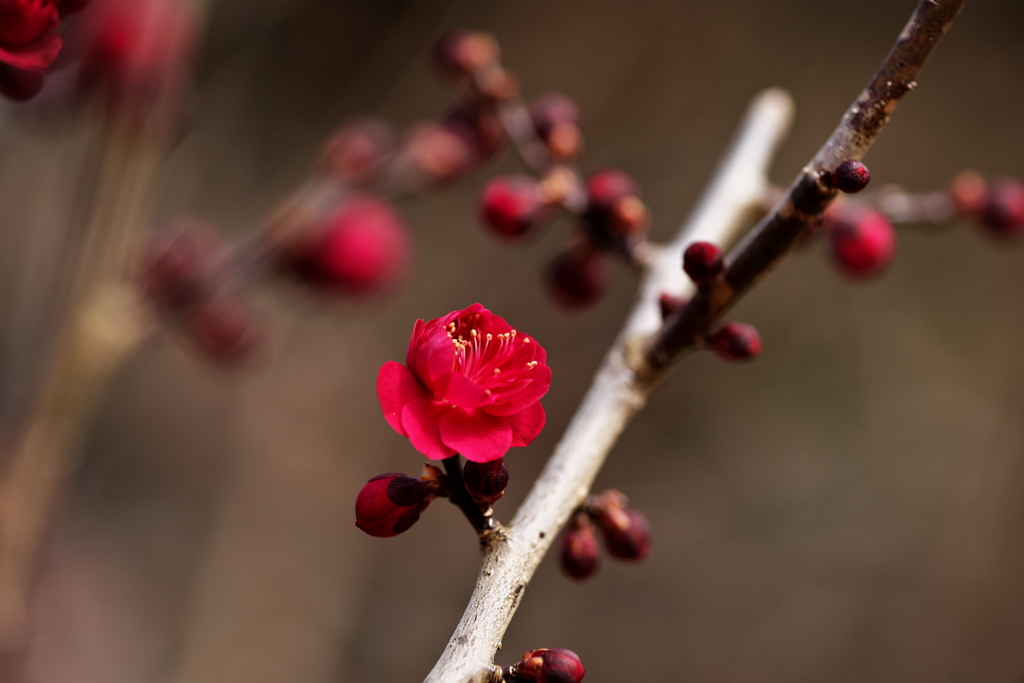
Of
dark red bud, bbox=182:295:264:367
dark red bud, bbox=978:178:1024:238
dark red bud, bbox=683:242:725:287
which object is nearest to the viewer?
dark red bud, bbox=683:242:725:287

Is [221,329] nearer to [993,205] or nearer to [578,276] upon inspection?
[578,276]

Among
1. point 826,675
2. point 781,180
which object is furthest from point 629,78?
point 826,675

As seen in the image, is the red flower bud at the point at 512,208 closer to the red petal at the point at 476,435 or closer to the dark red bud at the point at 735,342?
the dark red bud at the point at 735,342

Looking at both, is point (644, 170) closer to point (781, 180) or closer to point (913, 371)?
point (781, 180)

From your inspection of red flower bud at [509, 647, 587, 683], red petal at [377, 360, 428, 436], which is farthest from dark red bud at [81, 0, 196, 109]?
red flower bud at [509, 647, 587, 683]

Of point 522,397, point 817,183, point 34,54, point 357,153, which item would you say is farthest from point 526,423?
point 357,153

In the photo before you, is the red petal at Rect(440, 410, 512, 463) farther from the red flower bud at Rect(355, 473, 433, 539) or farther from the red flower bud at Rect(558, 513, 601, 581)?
the red flower bud at Rect(558, 513, 601, 581)

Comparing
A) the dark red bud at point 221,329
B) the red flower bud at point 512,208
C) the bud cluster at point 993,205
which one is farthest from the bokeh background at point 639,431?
the bud cluster at point 993,205
